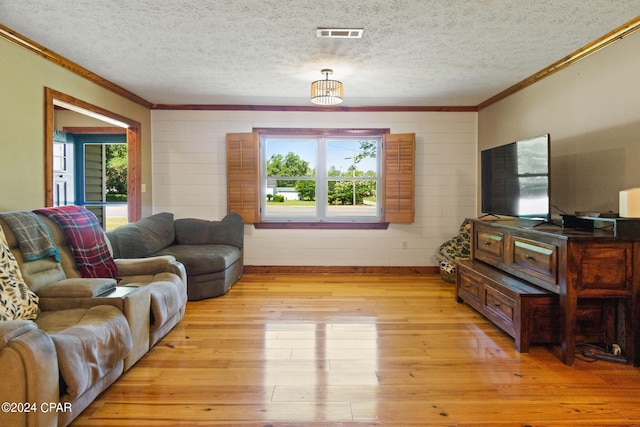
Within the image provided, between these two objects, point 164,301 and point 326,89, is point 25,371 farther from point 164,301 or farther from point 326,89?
point 326,89

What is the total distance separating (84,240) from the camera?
286cm

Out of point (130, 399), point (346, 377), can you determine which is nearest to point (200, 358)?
point (130, 399)

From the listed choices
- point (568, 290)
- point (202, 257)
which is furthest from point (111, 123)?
point (568, 290)

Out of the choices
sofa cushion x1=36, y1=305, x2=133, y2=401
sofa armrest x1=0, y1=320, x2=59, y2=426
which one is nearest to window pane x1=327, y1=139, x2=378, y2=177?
sofa cushion x1=36, y1=305, x2=133, y2=401

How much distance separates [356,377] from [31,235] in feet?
7.68

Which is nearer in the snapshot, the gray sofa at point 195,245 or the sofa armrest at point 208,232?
the gray sofa at point 195,245

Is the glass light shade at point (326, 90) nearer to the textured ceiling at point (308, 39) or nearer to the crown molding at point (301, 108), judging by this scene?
the textured ceiling at point (308, 39)

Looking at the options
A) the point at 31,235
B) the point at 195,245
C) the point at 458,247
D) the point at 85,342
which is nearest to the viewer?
the point at 85,342

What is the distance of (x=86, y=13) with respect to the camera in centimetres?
262

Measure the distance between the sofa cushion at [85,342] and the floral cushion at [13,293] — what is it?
0.09 meters

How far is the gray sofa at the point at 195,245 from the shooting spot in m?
4.02

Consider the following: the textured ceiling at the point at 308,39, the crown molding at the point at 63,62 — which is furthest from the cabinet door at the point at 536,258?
the crown molding at the point at 63,62

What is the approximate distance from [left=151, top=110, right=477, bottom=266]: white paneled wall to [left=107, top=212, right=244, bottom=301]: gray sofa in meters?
0.43

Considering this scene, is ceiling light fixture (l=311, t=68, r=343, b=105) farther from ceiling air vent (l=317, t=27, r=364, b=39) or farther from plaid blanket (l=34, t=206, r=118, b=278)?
plaid blanket (l=34, t=206, r=118, b=278)
